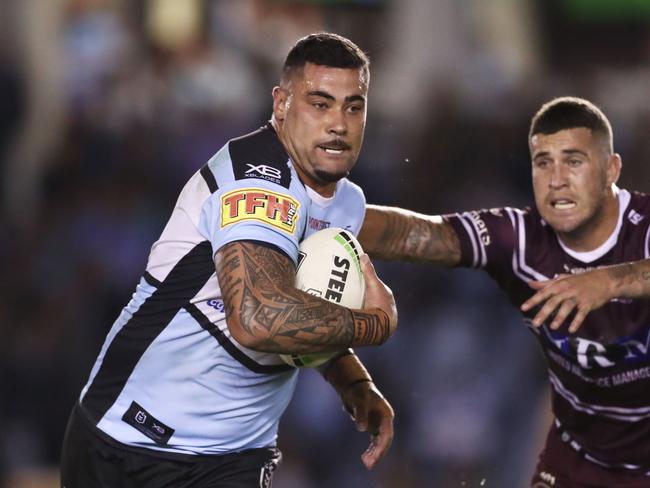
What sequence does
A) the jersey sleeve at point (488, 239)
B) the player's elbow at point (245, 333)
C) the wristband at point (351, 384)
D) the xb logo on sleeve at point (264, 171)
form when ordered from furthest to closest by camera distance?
the jersey sleeve at point (488, 239) < the wristband at point (351, 384) < the xb logo on sleeve at point (264, 171) < the player's elbow at point (245, 333)

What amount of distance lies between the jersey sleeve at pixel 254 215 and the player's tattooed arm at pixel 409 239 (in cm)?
116

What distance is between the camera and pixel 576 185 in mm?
5527

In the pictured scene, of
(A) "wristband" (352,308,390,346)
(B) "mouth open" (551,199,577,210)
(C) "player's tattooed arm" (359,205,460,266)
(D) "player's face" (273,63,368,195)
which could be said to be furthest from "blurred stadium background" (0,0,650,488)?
(A) "wristband" (352,308,390,346)

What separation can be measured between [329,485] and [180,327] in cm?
420

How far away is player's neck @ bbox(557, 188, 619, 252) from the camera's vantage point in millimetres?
5590

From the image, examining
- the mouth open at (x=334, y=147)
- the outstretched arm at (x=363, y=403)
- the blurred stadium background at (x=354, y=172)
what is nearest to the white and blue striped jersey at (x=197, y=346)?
the mouth open at (x=334, y=147)

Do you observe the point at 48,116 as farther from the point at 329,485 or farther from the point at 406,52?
the point at 329,485

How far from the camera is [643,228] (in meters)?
5.58

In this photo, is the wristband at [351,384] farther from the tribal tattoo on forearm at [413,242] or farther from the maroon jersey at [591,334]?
the maroon jersey at [591,334]

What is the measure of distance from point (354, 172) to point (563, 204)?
13.2 ft

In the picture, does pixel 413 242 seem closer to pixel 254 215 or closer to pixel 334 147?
pixel 334 147

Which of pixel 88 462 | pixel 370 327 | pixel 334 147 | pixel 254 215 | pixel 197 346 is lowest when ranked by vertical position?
pixel 88 462

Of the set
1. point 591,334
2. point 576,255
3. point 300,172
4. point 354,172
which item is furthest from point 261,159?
point 354,172

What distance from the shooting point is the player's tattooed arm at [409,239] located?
19.1 ft
